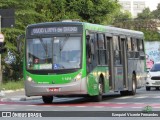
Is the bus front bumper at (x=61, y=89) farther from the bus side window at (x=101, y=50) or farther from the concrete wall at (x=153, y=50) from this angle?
the concrete wall at (x=153, y=50)

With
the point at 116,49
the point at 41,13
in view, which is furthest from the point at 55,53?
the point at 41,13

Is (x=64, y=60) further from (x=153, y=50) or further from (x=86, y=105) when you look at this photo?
(x=153, y=50)

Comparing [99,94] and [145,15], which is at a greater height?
[145,15]

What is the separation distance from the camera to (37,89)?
2250 centimetres

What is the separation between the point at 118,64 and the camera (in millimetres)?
26734

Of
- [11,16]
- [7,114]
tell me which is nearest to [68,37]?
[11,16]

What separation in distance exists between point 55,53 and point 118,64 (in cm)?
509

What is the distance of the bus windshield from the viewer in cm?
2234

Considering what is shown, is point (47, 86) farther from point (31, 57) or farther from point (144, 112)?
point (144, 112)

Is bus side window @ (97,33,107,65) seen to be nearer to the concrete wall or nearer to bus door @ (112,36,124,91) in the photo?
bus door @ (112,36,124,91)

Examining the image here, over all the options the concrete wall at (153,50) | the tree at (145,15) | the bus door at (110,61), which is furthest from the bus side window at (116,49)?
the tree at (145,15)

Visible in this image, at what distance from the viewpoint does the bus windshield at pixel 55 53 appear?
22344 millimetres

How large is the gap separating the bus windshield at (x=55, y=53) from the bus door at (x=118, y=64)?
393 cm

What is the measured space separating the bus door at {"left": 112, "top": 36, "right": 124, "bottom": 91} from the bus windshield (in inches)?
155
